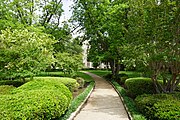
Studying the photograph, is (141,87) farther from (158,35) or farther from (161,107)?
(161,107)

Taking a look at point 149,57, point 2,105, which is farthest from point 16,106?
point 149,57

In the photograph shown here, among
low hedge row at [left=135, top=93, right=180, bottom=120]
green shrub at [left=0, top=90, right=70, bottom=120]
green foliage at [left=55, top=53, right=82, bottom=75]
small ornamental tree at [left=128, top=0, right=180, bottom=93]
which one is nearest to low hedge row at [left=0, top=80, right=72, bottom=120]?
green shrub at [left=0, top=90, right=70, bottom=120]

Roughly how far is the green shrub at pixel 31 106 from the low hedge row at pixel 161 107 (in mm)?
2889

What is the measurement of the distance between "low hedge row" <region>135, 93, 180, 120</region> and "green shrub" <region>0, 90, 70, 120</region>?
289 cm

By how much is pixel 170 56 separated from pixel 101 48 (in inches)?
556

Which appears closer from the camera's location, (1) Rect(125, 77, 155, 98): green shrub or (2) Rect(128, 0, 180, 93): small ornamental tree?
(2) Rect(128, 0, 180, 93): small ornamental tree

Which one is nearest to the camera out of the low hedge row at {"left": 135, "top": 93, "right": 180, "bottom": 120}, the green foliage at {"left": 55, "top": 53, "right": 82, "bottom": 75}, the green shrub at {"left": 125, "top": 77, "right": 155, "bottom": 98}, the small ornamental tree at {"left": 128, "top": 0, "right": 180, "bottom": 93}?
the low hedge row at {"left": 135, "top": 93, "right": 180, "bottom": 120}

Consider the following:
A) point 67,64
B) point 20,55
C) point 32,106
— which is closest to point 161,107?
point 32,106

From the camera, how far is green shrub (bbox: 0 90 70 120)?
168 inches

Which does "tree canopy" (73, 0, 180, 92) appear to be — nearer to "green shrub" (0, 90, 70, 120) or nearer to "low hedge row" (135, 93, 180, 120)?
"low hedge row" (135, 93, 180, 120)

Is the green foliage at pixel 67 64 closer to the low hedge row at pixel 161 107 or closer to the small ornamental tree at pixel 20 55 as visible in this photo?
the small ornamental tree at pixel 20 55

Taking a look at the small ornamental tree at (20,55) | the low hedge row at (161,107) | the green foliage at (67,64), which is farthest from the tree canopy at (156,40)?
the green foliage at (67,64)

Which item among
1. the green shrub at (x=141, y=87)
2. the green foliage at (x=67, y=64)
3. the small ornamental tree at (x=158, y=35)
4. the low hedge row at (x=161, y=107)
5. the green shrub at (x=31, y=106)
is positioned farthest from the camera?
the green foliage at (x=67, y=64)

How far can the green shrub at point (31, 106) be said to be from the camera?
14.0ft
